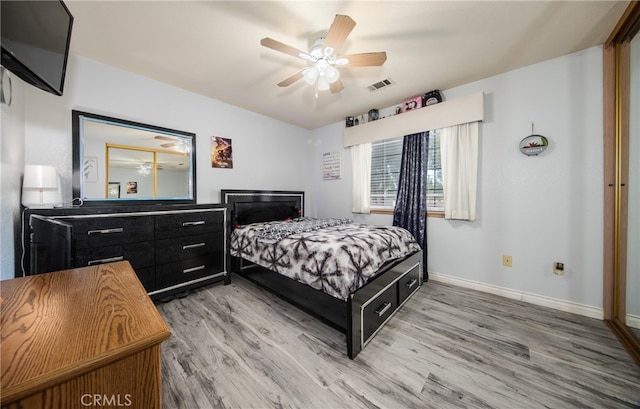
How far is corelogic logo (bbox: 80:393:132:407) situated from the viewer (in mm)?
515

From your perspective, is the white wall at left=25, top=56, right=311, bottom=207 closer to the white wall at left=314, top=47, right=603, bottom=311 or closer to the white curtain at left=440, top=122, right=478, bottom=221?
the white curtain at left=440, top=122, right=478, bottom=221

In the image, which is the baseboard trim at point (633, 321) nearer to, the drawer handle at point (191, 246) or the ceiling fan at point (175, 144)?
the drawer handle at point (191, 246)

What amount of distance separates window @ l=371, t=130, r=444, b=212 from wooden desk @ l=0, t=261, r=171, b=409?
3.10 meters

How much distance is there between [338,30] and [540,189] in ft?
8.15

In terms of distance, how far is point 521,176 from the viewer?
7.89 ft

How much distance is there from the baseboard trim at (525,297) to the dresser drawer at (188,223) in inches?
110

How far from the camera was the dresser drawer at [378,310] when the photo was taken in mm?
1670

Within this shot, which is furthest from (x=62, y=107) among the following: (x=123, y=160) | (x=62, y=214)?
(x=62, y=214)

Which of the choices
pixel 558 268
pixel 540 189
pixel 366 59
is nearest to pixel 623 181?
pixel 540 189

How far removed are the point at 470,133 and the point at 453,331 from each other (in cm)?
213

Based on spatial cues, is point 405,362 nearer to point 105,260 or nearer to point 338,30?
point 338,30

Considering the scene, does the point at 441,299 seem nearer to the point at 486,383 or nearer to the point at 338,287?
the point at 486,383

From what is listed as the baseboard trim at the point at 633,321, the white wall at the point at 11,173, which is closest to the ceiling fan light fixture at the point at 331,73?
the white wall at the point at 11,173

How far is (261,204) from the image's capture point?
3576 millimetres
